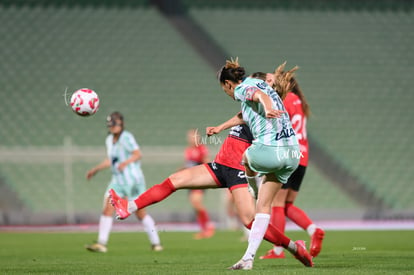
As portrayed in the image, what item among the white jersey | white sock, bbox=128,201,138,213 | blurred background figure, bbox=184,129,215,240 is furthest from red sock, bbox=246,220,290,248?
blurred background figure, bbox=184,129,215,240

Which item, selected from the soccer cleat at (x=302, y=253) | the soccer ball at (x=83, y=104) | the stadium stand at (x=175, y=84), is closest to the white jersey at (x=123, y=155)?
the soccer ball at (x=83, y=104)

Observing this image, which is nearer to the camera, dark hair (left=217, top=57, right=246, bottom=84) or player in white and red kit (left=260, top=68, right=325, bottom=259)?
dark hair (left=217, top=57, right=246, bottom=84)

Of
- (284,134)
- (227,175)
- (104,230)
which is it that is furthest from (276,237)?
(104,230)

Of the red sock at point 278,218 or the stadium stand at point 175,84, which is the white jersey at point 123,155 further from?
the stadium stand at point 175,84

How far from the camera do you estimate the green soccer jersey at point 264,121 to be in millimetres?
6516

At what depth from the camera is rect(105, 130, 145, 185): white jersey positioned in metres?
11.3

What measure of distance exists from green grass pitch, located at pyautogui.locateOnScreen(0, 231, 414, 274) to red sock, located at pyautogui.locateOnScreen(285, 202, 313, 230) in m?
0.42

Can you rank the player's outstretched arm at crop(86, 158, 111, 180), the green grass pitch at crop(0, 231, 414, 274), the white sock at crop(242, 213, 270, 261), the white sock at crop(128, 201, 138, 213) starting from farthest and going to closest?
the player's outstretched arm at crop(86, 158, 111, 180), the white sock at crop(128, 201, 138, 213), the green grass pitch at crop(0, 231, 414, 274), the white sock at crop(242, 213, 270, 261)

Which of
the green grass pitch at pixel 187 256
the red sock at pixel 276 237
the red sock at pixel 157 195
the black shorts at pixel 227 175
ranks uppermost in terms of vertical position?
the black shorts at pixel 227 175

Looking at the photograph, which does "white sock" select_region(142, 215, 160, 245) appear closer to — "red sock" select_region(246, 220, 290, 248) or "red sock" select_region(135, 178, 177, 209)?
"red sock" select_region(135, 178, 177, 209)

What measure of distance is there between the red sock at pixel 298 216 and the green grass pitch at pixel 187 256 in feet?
1.38

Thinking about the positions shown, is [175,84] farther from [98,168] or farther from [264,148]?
[264,148]

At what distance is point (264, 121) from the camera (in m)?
6.57

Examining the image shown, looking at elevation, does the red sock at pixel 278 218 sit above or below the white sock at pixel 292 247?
above
